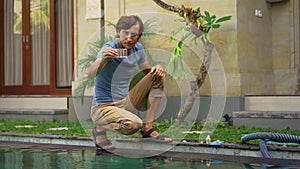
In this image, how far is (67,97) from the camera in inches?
402

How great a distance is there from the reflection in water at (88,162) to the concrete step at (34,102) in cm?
455

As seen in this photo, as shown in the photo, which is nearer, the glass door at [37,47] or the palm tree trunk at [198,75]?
the palm tree trunk at [198,75]

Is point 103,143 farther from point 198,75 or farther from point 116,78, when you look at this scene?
point 198,75

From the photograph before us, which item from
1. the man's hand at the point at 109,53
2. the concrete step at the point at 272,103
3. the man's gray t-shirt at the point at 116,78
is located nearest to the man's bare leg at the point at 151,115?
the man's gray t-shirt at the point at 116,78

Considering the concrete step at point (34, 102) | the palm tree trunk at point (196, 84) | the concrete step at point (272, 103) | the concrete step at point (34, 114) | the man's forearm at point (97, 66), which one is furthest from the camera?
the concrete step at point (34, 102)

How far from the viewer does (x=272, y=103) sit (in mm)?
8078

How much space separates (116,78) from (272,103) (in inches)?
141

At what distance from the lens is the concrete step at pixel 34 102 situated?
1030 centimetres

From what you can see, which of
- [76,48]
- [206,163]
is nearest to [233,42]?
[76,48]

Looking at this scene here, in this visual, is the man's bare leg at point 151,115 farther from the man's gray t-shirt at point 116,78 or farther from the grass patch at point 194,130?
the grass patch at point 194,130

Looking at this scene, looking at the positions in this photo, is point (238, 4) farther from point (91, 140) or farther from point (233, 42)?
point (91, 140)

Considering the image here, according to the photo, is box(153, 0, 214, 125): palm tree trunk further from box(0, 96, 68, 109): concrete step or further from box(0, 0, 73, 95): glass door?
box(0, 0, 73, 95): glass door

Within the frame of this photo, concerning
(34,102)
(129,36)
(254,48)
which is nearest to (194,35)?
(254,48)

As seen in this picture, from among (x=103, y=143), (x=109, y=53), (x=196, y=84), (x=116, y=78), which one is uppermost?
(x=109, y=53)
